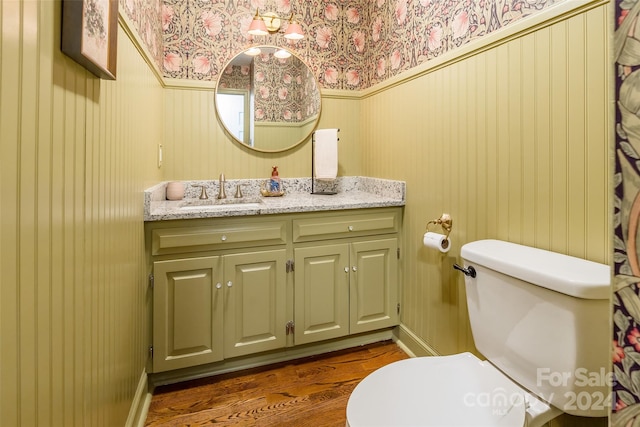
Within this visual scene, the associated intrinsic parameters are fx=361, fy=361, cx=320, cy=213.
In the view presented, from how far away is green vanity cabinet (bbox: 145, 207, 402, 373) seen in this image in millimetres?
1738

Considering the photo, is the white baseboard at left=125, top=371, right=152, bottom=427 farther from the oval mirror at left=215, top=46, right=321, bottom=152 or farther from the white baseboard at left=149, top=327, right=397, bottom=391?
the oval mirror at left=215, top=46, right=321, bottom=152

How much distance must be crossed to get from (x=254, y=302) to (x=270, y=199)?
664mm

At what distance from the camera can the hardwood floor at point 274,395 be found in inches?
62.0

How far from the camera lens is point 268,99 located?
7.82 ft

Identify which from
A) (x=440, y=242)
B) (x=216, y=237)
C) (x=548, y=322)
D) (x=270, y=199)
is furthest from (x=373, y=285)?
(x=548, y=322)

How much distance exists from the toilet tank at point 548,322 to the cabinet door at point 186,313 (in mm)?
1213

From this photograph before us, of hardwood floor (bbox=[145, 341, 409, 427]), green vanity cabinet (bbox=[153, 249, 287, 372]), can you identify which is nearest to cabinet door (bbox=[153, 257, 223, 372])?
green vanity cabinet (bbox=[153, 249, 287, 372])

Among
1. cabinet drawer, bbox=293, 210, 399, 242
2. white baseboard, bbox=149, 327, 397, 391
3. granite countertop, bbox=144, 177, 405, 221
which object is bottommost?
white baseboard, bbox=149, 327, 397, 391

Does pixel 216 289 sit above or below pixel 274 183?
below

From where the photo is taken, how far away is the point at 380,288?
214 centimetres

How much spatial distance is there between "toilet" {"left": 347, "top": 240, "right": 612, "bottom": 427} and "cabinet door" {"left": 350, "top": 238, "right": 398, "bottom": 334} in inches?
35.0

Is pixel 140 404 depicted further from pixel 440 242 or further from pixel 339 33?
pixel 339 33

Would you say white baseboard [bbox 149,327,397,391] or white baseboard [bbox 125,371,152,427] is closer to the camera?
white baseboard [bbox 125,371,152,427]

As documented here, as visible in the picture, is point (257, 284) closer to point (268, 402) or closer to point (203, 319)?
point (203, 319)
